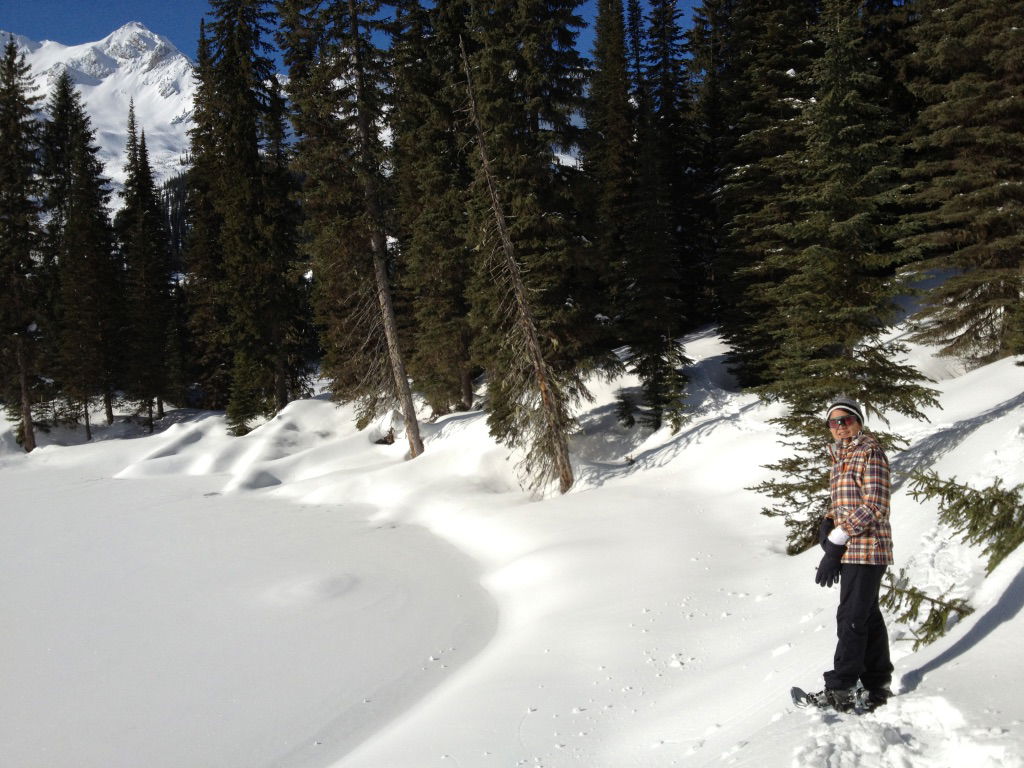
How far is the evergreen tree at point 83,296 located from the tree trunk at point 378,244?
22309 millimetres

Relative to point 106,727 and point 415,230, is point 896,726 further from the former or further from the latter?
point 415,230

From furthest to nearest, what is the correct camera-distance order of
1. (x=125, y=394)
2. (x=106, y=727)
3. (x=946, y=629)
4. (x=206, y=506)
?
(x=125, y=394) → (x=206, y=506) → (x=106, y=727) → (x=946, y=629)

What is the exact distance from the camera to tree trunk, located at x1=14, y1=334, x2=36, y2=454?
29391 millimetres

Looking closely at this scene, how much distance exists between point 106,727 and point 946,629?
776 cm

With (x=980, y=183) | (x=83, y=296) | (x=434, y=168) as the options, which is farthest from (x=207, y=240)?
(x=980, y=183)

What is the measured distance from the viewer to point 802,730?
11.9 ft

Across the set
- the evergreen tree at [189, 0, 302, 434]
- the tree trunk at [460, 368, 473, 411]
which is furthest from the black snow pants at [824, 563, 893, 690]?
the evergreen tree at [189, 0, 302, 434]

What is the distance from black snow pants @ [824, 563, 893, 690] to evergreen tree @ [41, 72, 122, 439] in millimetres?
36884

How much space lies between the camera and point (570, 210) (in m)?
16.3

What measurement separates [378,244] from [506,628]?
13.4m

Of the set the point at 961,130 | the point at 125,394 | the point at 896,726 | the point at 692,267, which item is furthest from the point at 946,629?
the point at 125,394

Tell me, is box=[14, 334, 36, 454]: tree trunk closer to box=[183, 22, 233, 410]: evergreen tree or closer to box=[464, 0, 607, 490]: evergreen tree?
box=[183, 22, 233, 410]: evergreen tree

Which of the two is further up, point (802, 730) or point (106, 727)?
point (802, 730)

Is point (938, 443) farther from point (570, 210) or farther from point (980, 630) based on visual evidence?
point (570, 210)
